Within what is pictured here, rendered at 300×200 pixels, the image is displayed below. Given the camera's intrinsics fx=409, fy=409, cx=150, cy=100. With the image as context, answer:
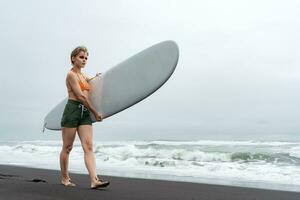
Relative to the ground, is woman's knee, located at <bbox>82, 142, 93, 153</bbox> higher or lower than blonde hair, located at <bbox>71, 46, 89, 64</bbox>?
lower

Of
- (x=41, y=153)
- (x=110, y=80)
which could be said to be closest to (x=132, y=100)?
(x=110, y=80)

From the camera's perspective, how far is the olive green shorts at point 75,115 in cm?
351

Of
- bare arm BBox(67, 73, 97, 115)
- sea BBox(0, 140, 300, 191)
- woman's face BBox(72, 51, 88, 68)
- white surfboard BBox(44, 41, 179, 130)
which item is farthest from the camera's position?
sea BBox(0, 140, 300, 191)

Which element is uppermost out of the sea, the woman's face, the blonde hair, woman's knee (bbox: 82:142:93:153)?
the blonde hair

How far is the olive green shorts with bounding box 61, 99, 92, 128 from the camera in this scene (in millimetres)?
3512

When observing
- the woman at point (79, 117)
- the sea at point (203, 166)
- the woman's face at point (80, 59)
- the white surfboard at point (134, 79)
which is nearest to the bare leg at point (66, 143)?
the woman at point (79, 117)

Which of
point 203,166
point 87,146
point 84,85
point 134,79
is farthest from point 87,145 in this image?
point 203,166

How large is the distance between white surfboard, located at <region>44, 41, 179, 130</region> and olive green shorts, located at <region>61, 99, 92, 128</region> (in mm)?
303

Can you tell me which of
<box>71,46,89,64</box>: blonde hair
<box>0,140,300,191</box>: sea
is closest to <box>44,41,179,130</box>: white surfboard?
<box>71,46,89,64</box>: blonde hair

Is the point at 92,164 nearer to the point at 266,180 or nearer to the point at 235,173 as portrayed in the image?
the point at 266,180

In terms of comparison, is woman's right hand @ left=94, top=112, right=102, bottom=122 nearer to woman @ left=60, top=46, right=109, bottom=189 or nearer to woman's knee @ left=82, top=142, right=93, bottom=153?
woman @ left=60, top=46, right=109, bottom=189

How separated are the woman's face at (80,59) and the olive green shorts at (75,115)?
13.2 inches

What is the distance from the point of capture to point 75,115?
3.51m

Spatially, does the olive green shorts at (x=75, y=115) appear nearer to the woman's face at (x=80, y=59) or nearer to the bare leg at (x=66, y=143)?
the bare leg at (x=66, y=143)
